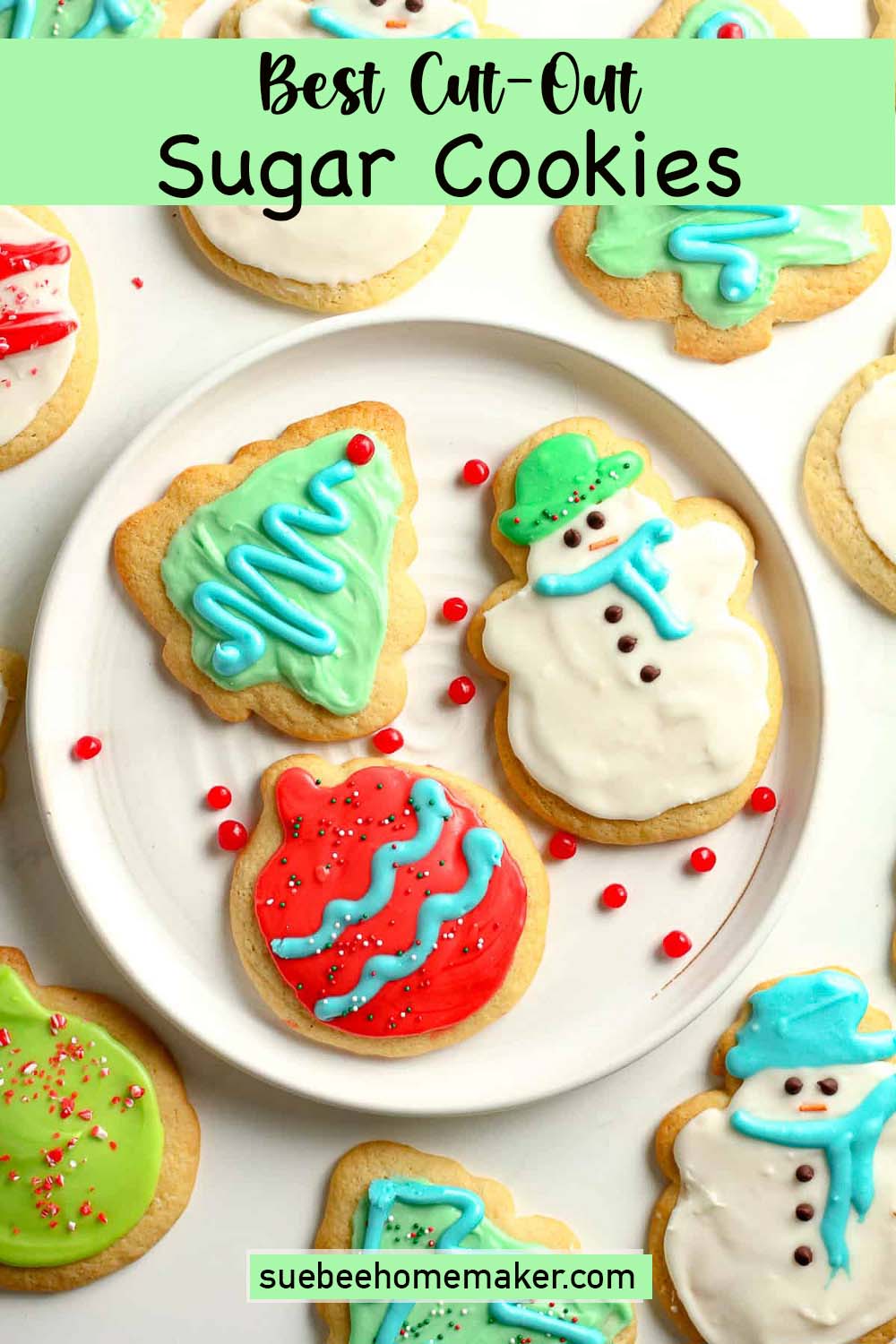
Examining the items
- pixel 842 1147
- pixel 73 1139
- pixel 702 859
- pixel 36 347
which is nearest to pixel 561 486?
pixel 702 859

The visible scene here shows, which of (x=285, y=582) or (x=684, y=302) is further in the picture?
(x=684, y=302)

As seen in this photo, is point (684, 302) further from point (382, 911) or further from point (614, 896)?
point (382, 911)

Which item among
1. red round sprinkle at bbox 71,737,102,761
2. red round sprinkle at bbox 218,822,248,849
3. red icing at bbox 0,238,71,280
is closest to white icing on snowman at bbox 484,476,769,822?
red round sprinkle at bbox 218,822,248,849

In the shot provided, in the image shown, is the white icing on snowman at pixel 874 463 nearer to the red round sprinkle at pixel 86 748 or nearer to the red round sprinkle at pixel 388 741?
the red round sprinkle at pixel 388 741

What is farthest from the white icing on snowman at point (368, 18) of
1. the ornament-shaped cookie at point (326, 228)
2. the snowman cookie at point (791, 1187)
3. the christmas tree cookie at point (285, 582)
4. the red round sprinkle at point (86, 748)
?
the snowman cookie at point (791, 1187)

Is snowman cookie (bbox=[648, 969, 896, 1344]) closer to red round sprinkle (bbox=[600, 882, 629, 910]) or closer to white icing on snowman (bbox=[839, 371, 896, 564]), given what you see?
red round sprinkle (bbox=[600, 882, 629, 910])
